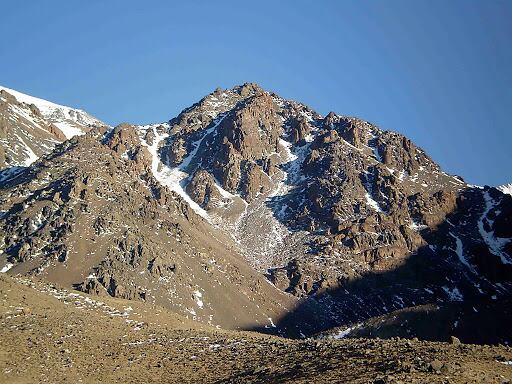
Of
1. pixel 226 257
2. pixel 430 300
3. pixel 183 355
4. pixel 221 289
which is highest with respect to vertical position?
pixel 430 300

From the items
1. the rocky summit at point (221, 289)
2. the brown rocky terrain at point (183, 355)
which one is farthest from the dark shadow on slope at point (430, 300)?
the brown rocky terrain at point (183, 355)

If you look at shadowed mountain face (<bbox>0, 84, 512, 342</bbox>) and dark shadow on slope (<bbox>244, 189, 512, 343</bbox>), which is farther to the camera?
dark shadow on slope (<bbox>244, 189, 512, 343</bbox>)

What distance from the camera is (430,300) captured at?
541 ft

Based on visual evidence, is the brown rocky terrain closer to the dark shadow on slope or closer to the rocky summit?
the rocky summit

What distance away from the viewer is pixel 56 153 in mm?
183250

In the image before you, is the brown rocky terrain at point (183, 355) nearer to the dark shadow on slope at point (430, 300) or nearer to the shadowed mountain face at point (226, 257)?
the shadowed mountain face at point (226, 257)

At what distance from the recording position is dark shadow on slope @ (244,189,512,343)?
12044 centimetres

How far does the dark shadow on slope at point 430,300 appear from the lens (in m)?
120

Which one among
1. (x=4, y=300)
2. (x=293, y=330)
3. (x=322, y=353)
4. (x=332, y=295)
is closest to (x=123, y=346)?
(x=4, y=300)

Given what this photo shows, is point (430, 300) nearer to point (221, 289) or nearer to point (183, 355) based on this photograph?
point (221, 289)

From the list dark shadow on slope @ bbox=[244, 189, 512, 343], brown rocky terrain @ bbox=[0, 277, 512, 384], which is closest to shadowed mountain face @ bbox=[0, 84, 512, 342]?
dark shadow on slope @ bbox=[244, 189, 512, 343]

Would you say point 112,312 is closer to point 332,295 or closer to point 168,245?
point 168,245

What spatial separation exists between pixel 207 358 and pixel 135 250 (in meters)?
88.1

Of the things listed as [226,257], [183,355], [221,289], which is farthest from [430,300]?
[183,355]
